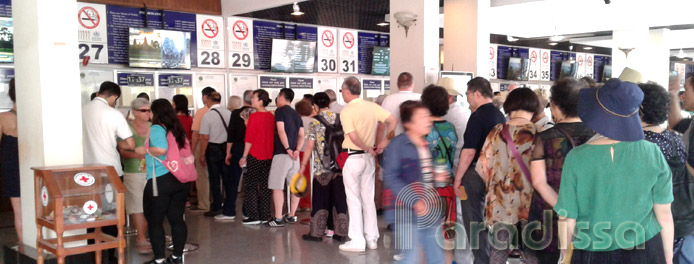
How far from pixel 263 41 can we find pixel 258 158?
13.6ft

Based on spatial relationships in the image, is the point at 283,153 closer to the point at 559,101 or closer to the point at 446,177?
the point at 446,177

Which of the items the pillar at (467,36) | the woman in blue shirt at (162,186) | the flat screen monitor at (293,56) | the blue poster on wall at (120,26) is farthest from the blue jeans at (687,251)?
the flat screen monitor at (293,56)

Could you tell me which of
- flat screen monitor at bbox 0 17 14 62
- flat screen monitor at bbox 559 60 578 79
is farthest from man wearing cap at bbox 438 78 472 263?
flat screen monitor at bbox 559 60 578 79

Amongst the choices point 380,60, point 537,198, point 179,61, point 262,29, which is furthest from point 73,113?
point 380,60

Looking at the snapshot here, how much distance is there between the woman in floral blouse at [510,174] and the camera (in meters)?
3.47

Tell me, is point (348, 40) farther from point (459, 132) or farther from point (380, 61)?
point (459, 132)

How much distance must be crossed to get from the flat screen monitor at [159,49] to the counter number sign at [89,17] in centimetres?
49

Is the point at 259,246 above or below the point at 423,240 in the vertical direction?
below

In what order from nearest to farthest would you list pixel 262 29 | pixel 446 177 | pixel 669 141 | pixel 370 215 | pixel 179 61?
1. pixel 669 141
2. pixel 446 177
3. pixel 370 215
4. pixel 179 61
5. pixel 262 29

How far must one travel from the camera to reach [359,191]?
520 centimetres

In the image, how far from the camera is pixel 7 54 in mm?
7387

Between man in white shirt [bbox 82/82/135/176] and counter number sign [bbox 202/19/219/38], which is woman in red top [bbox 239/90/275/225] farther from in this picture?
counter number sign [bbox 202/19/219/38]

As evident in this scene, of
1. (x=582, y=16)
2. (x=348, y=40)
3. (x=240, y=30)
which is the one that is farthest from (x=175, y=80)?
(x=582, y=16)

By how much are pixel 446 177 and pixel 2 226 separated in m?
5.45
